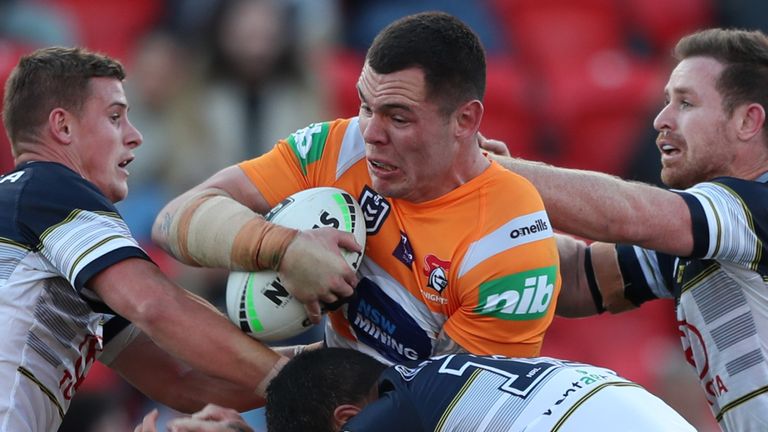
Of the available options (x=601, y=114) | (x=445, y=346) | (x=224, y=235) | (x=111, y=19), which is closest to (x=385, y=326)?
(x=445, y=346)

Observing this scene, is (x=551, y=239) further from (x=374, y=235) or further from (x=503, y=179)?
(x=374, y=235)

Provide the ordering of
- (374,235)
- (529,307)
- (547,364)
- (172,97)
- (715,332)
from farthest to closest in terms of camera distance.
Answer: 1. (172,97)
2. (715,332)
3. (374,235)
4. (529,307)
5. (547,364)

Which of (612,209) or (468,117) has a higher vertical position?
(468,117)

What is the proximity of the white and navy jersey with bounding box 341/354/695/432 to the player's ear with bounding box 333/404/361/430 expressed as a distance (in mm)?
97

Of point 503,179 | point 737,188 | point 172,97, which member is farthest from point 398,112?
point 172,97

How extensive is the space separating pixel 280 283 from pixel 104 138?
1042 mm

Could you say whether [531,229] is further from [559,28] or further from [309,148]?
[559,28]

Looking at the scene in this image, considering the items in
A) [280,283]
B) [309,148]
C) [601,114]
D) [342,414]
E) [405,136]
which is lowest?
[342,414]

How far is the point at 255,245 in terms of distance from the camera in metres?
4.03

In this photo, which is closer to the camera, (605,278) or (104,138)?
(104,138)

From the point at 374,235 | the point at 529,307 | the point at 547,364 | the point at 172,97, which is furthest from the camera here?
the point at 172,97

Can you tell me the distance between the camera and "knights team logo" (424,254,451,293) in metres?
4.14

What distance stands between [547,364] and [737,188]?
129 cm

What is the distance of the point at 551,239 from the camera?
13.6ft
